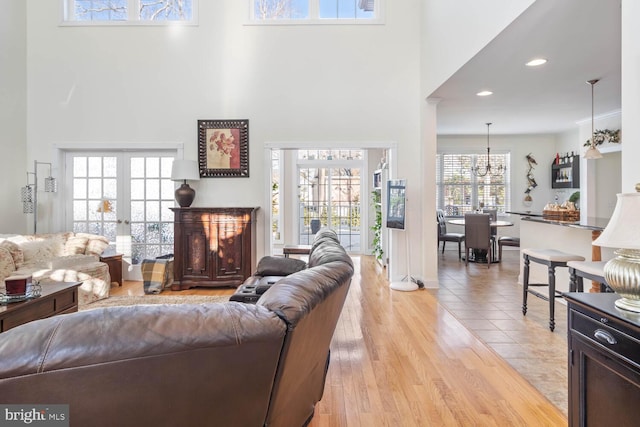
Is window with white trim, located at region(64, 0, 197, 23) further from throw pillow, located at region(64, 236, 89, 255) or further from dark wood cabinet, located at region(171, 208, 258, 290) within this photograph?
throw pillow, located at region(64, 236, 89, 255)

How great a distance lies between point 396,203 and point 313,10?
10.1 ft

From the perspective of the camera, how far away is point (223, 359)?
106cm

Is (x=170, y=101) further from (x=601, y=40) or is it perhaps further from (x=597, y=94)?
(x=597, y=94)

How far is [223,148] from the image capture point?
5.29 metres

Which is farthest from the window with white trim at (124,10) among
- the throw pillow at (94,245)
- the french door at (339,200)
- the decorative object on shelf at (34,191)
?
the french door at (339,200)

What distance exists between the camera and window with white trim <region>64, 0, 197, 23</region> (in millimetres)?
5352

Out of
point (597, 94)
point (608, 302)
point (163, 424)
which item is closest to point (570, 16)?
point (608, 302)

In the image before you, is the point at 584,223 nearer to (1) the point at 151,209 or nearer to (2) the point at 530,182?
(2) the point at 530,182

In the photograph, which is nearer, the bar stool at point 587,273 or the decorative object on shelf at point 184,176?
the bar stool at point 587,273

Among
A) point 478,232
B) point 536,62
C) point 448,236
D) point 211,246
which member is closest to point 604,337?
point 536,62

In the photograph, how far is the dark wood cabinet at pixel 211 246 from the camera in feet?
16.0

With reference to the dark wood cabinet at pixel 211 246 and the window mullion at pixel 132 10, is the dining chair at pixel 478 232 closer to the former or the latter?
the dark wood cabinet at pixel 211 246

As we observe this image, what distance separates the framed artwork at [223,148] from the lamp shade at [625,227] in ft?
14.9

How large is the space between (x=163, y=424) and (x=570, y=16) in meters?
3.60
